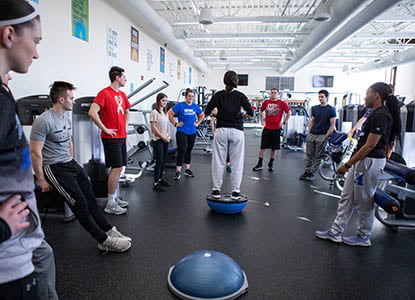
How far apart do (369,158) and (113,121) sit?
2438 mm

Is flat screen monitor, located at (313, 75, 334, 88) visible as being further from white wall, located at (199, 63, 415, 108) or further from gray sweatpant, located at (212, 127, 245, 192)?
gray sweatpant, located at (212, 127, 245, 192)

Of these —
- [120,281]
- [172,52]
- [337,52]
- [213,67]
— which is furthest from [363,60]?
[120,281]

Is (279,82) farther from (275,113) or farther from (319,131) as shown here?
(319,131)

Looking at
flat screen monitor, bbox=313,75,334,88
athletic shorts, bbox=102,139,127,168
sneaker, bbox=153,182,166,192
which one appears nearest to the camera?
athletic shorts, bbox=102,139,127,168

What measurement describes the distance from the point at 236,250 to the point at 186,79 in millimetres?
12440

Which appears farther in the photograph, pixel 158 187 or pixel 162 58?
pixel 162 58

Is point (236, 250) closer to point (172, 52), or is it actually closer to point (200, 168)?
point (200, 168)

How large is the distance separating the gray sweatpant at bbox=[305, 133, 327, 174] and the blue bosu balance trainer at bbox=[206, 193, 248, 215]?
219 cm

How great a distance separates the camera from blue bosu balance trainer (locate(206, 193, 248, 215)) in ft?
10.7

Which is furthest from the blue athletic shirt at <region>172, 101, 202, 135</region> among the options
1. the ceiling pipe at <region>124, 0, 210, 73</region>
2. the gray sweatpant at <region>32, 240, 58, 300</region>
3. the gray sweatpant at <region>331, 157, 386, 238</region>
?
the gray sweatpant at <region>32, 240, 58, 300</region>

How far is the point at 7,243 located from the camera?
0.79m

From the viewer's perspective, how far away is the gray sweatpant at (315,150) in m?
4.82

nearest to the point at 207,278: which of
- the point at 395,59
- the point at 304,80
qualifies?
the point at 395,59

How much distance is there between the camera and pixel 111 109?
301cm
